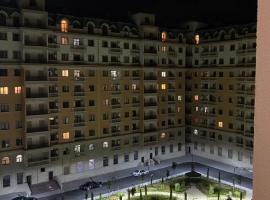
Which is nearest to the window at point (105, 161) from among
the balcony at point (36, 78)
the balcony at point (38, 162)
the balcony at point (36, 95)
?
the balcony at point (38, 162)

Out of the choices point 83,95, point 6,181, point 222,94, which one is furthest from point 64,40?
point 222,94

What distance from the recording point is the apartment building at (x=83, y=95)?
51.8 metres

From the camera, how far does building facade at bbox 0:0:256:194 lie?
171 feet

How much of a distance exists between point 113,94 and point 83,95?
688cm

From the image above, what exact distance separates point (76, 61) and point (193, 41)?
106 feet

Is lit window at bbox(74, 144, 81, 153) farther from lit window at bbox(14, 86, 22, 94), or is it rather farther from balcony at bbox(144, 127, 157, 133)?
balcony at bbox(144, 127, 157, 133)

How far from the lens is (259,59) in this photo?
8.27 ft

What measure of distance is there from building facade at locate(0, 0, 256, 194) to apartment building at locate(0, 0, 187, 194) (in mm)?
188

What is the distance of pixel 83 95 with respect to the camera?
195ft

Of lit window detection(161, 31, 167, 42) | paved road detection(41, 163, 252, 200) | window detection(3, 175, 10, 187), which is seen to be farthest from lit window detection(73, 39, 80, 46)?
paved road detection(41, 163, 252, 200)

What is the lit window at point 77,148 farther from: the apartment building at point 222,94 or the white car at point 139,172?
the apartment building at point 222,94

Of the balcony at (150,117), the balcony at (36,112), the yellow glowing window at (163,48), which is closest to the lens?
the balcony at (36,112)

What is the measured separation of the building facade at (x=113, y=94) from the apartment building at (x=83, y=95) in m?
0.19

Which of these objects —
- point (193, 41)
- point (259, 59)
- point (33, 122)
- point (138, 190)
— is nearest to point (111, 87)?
point (33, 122)
